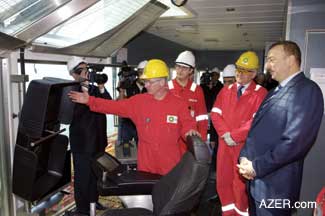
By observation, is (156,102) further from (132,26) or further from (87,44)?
(132,26)

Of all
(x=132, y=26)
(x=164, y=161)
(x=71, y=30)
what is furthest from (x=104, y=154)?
(x=132, y=26)

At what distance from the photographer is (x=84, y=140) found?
2439 mm

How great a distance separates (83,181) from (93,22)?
1.51m

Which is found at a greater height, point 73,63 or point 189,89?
point 73,63

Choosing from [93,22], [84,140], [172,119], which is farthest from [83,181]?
[93,22]

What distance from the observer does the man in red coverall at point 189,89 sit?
2.89 meters

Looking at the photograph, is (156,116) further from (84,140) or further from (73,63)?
(73,63)

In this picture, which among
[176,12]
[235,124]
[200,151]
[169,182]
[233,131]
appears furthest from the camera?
[176,12]

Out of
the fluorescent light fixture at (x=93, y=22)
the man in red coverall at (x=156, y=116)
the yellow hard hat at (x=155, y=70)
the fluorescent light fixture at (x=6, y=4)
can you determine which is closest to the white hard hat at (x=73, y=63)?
the fluorescent light fixture at (x=93, y=22)

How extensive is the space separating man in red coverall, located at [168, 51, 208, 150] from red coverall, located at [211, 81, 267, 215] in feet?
1.32

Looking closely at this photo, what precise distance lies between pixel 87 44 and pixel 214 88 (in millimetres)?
2831

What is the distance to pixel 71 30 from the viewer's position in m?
2.54

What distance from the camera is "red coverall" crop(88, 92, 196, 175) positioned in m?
2.14

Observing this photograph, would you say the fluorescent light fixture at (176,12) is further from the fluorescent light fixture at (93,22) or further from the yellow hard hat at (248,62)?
the yellow hard hat at (248,62)
